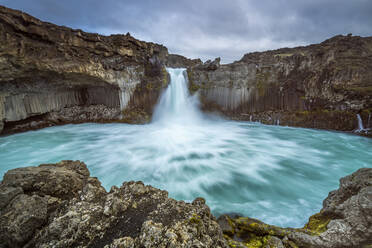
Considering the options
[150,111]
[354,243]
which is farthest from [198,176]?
[150,111]

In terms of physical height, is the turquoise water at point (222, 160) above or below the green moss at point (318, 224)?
below

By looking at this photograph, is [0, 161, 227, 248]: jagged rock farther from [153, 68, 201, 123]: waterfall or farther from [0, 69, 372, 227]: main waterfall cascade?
[153, 68, 201, 123]: waterfall

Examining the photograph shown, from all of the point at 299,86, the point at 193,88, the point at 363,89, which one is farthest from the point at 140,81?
the point at 363,89

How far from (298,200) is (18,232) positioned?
539 centimetres

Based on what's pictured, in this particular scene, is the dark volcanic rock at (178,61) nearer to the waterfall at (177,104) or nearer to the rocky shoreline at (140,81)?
the rocky shoreline at (140,81)

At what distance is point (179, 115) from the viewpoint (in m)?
13.9

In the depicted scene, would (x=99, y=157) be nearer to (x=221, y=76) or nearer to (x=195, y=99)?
(x=195, y=99)

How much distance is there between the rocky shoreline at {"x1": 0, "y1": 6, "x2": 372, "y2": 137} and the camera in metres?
8.58

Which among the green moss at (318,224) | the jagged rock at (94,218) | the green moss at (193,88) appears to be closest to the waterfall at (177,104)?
the green moss at (193,88)

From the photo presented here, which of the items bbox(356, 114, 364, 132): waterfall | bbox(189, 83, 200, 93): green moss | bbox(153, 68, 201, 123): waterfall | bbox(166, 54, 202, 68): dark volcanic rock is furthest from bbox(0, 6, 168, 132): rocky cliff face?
bbox(356, 114, 364, 132): waterfall

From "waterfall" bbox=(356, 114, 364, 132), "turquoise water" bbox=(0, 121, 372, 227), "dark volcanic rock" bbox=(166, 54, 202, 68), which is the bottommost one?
"turquoise water" bbox=(0, 121, 372, 227)

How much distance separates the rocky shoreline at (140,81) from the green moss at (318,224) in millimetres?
10618

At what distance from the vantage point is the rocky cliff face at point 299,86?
32.1 ft

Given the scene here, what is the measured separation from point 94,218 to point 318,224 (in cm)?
289
